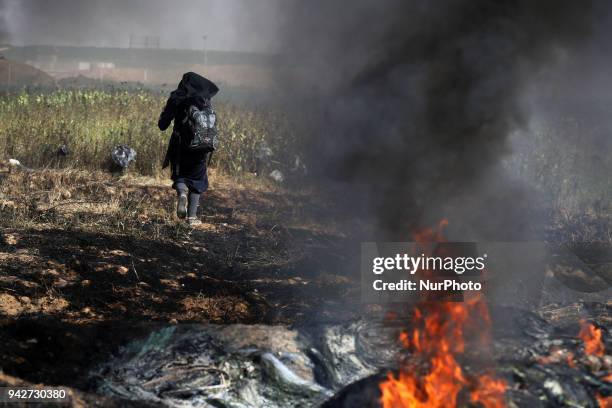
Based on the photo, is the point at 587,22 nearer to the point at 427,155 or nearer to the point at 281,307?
the point at 427,155

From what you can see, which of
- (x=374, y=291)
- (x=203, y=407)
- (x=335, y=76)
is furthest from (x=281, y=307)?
(x=335, y=76)

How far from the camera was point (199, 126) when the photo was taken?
6457mm

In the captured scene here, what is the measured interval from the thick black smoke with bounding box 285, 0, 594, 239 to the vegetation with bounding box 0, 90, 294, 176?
417 cm

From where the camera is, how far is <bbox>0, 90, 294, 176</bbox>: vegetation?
8.92 metres

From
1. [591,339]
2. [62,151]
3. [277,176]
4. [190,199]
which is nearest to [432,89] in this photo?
[591,339]

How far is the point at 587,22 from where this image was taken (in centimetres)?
456

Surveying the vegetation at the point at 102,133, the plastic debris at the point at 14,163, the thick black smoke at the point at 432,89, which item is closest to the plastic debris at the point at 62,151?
the vegetation at the point at 102,133

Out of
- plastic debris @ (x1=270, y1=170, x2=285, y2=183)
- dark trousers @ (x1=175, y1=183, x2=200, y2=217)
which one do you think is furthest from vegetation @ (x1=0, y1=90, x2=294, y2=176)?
dark trousers @ (x1=175, y1=183, x2=200, y2=217)

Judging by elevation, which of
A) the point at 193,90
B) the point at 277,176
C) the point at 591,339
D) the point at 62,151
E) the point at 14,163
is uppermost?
the point at 193,90

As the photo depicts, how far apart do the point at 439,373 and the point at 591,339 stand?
1.07 meters

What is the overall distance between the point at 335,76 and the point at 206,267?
230 cm

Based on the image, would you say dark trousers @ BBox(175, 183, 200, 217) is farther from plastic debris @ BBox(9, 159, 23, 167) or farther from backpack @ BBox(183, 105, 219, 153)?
plastic debris @ BBox(9, 159, 23, 167)

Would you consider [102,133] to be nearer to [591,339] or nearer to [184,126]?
[184,126]

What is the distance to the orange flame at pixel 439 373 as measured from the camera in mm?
3043
